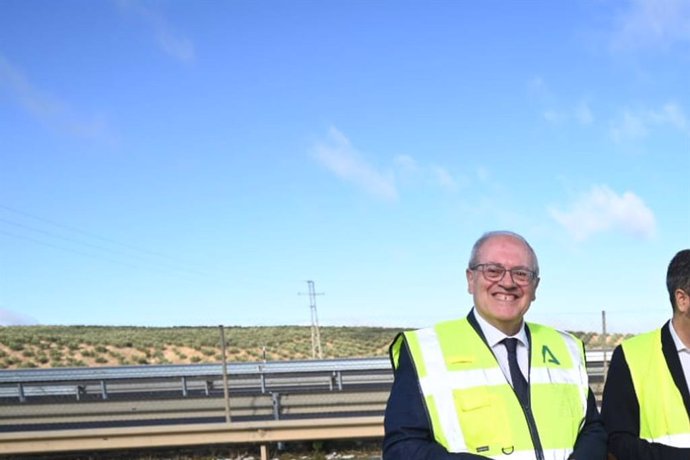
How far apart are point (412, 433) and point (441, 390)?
16 centimetres

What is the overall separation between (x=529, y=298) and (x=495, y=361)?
0.83 feet

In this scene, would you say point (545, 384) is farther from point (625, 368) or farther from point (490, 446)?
point (625, 368)

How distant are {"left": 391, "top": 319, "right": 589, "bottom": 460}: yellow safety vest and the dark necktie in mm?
24

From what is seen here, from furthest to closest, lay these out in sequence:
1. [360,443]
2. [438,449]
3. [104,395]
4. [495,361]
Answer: [104,395], [360,443], [495,361], [438,449]

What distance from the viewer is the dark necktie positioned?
1.80 m

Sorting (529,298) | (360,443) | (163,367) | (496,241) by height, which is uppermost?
(496,241)

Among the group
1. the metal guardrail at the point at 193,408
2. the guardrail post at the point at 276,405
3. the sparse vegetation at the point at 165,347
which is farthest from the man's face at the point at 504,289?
the sparse vegetation at the point at 165,347

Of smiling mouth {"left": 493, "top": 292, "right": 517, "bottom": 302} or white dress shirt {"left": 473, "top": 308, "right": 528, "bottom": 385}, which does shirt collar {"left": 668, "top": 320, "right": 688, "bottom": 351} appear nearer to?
white dress shirt {"left": 473, "top": 308, "right": 528, "bottom": 385}

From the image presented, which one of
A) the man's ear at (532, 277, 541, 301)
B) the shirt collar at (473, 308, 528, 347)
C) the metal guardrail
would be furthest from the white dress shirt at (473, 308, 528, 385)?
the metal guardrail

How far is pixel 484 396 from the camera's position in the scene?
1.75m

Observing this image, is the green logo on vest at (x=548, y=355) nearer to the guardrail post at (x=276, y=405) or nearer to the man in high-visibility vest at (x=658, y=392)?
the man in high-visibility vest at (x=658, y=392)

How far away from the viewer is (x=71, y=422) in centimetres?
836

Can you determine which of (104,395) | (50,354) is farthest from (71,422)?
(50,354)

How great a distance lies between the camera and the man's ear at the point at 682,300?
197 centimetres
